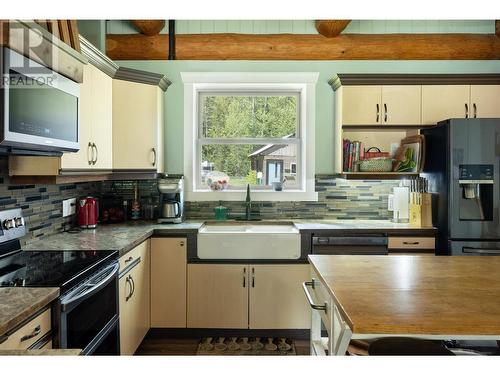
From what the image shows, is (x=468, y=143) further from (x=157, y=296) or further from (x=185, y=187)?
(x=157, y=296)

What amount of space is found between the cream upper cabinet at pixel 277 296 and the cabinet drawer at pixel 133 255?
2.75 ft

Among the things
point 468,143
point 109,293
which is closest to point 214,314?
point 109,293

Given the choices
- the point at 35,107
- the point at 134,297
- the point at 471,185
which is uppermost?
the point at 35,107

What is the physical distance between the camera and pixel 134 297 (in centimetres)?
275

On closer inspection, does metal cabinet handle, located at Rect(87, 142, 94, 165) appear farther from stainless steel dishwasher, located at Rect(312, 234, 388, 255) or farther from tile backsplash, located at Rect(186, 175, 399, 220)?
stainless steel dishwasher, located at Rect(312, 234, 388, 255)

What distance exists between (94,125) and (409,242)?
99.9 inches

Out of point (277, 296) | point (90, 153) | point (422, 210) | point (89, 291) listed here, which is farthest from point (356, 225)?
point (89, 291)

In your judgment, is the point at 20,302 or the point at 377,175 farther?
the point at 377,175

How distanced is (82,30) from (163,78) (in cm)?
78

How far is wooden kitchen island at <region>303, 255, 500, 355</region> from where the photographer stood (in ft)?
3.78

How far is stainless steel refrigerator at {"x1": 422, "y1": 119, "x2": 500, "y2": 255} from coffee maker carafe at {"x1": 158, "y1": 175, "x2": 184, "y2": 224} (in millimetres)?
2189

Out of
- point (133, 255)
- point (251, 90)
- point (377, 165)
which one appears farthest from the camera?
point (251, 90)

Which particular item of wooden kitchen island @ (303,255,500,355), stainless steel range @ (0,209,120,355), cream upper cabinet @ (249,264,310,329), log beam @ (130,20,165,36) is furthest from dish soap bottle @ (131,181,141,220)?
wooden kitchen island @ (303,255,500,355)

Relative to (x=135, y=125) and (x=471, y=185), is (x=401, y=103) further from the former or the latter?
(x=135, y=125)
